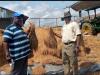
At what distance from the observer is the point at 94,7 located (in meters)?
27.3

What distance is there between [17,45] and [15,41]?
0.33 feet

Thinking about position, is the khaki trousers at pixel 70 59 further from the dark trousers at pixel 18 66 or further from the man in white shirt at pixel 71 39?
the dark trousers at pixel 18 66

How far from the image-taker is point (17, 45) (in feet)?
26.5

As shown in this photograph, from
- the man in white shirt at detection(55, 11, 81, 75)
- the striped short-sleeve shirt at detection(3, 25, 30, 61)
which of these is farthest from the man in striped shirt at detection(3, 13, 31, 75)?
the man in white shirt at detection(55, 11, 81, 75)

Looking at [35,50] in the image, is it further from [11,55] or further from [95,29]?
[95,29]

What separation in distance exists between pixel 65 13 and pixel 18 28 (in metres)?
2.12

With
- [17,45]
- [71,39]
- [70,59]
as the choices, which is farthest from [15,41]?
[70,59]

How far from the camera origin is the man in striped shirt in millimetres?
8031

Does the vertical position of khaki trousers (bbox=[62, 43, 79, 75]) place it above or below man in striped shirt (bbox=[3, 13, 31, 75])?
below

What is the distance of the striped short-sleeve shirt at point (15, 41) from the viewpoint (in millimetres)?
8023

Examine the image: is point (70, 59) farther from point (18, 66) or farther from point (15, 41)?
point (15, 41)

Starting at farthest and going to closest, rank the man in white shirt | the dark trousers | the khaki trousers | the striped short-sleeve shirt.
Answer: the khaki trousers → the man in white shirt → the dark trousers → the striped short-sleeve shirt

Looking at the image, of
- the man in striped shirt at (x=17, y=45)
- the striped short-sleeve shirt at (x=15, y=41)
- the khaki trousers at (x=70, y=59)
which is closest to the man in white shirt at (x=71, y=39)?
the khaki trousers at (x=70, y=59)

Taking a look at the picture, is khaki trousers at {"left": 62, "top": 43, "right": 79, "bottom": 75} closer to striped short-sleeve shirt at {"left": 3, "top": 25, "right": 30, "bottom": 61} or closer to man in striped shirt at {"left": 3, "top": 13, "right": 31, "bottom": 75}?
man in striped shirt at {"left": 3, "top": 13, "right": 31, "bottom": 75}
